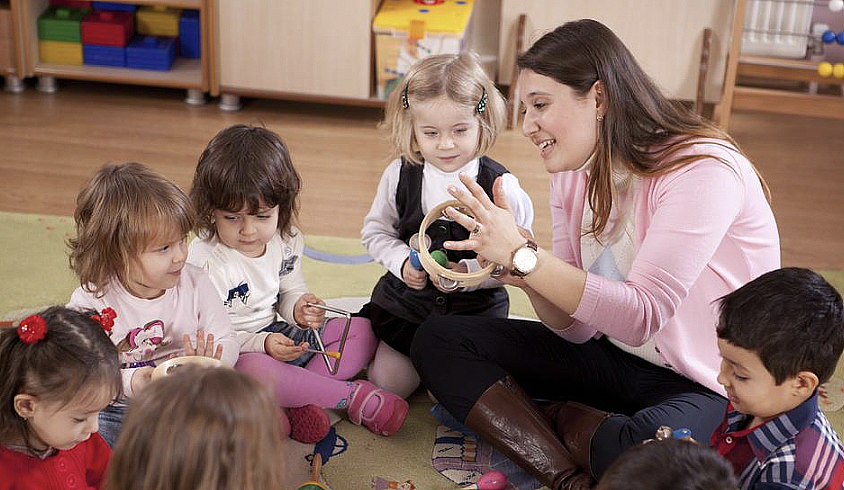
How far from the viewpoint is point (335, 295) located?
220 cm

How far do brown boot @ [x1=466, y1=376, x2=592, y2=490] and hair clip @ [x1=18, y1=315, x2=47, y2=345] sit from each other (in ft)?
2.24

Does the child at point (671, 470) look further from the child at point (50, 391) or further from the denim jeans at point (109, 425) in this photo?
the denim jeans at point (109, 425)

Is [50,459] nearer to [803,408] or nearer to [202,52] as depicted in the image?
[803,408]

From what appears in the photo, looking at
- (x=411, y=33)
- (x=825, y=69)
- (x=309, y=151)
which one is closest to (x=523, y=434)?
(x=309, y=151)

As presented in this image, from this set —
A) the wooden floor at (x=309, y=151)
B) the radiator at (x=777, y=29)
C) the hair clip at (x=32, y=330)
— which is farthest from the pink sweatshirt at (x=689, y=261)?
the radiator at (x=777, y=29)

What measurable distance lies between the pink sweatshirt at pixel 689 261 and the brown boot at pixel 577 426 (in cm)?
14

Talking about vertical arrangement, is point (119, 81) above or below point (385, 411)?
above

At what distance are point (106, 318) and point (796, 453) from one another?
0.91 metres

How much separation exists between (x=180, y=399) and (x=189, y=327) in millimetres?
667

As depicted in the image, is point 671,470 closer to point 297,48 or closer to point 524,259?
point 524,259

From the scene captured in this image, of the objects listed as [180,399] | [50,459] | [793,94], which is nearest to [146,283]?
[50,459]

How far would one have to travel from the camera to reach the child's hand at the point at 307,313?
179 cm

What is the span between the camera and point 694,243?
1470mm

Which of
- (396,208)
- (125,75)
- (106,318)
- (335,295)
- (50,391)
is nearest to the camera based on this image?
(50,391)
